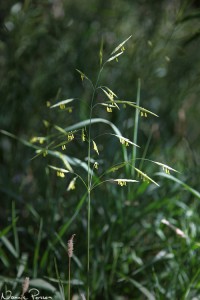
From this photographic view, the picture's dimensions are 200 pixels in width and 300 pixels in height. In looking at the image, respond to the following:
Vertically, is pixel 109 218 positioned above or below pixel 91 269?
above

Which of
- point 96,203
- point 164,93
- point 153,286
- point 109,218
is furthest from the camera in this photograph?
point 164,93

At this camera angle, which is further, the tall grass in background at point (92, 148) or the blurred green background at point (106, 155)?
the blurred green background at point (106, 155)

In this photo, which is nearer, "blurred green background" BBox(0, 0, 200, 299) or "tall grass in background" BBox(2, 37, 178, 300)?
"tall grass in background" BBox(2, 37, 178, 300)

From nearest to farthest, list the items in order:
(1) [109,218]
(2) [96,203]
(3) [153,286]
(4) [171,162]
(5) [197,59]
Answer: (3) [153,286], (1) [109,218], (2) [96,203], (4) [171,162], (5) [197,59]

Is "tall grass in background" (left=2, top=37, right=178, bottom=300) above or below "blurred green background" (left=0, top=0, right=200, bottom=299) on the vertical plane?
above

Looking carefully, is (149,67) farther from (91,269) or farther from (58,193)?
(91,269)

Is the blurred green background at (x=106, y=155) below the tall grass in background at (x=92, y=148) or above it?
below

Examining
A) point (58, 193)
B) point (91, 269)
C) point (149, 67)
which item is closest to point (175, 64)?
point (149, 67)

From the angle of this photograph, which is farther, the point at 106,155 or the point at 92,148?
the point at 106,155
